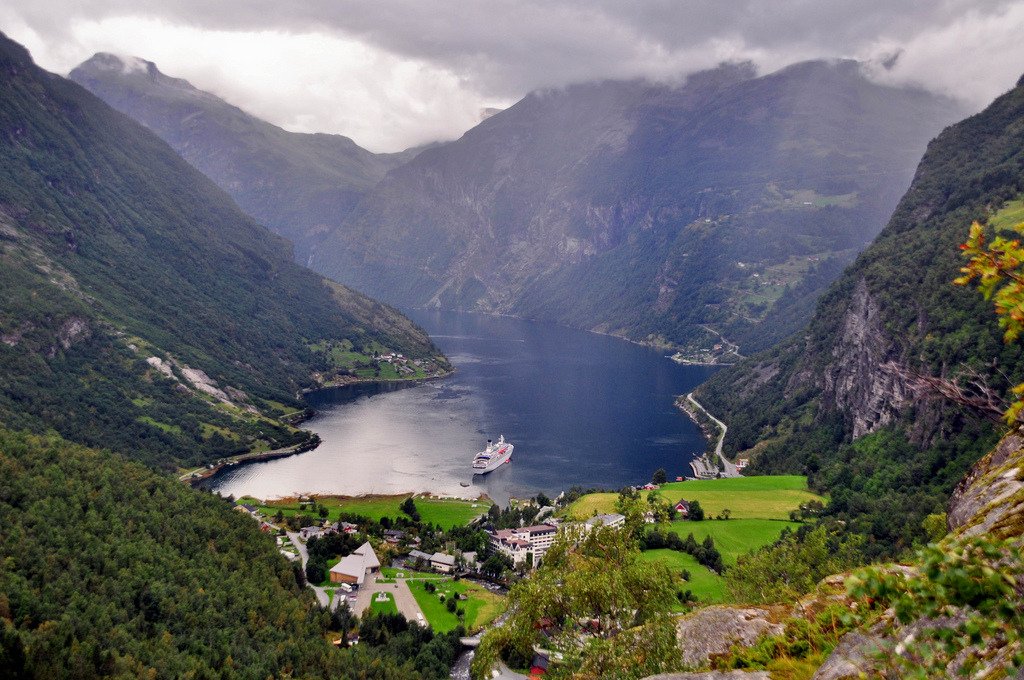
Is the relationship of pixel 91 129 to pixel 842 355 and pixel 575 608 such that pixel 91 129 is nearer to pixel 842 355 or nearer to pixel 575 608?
pixel 842 355

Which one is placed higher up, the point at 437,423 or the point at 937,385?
the point at 937,385

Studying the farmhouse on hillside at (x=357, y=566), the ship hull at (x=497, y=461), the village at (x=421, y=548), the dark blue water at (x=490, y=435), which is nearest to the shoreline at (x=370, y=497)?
the village at (x=421, y=548)

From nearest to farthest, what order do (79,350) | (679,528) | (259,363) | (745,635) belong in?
(745,635)
(679,528)
(79,350)
(259,363)

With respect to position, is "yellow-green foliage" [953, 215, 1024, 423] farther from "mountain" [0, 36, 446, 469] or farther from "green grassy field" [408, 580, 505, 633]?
"mountain" [0, 36, 446, 469]


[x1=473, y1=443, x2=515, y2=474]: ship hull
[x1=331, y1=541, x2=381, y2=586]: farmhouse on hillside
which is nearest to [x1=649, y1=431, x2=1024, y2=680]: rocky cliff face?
[x1=331, y1=541, x2=381, y2=586]: farmhouse on hillside

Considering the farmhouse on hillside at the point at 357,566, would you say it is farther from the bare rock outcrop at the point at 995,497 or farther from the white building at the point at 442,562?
the bare rock outcrop at the point at 995,497

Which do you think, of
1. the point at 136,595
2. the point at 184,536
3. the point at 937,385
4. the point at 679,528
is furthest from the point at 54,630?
the point at 679,528
